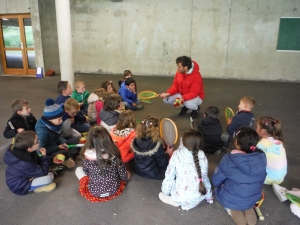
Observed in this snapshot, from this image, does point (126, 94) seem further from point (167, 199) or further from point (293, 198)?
point (293, 198)

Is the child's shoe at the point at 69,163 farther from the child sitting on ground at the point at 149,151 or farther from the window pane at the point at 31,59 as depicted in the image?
the window pane at the point at 31,59

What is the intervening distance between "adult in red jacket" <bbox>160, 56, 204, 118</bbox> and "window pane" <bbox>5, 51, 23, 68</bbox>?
8.79 metres

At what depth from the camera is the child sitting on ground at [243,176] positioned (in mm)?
2754

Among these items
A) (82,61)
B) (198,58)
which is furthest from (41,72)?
(198,58)

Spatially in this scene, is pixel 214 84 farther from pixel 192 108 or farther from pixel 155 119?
pixel 155 119

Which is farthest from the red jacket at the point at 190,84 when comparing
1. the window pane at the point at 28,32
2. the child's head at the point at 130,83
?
the window pane at the point at 28,32

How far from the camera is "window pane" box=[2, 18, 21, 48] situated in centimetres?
1177

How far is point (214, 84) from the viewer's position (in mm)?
10625

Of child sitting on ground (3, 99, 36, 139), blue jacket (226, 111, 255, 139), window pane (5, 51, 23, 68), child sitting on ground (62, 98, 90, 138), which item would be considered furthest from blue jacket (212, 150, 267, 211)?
window pane (5, 51, 23, 68)

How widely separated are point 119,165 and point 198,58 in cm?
959

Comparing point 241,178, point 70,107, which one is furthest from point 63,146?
point 241,178

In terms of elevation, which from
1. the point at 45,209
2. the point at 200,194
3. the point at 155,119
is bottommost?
the point at 45,209

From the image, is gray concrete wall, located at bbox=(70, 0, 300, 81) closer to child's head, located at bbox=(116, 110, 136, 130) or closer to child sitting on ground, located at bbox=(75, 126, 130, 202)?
child's head, located at bbox=(116, 110, 136, 130)

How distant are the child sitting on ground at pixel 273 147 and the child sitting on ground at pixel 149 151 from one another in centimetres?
128
